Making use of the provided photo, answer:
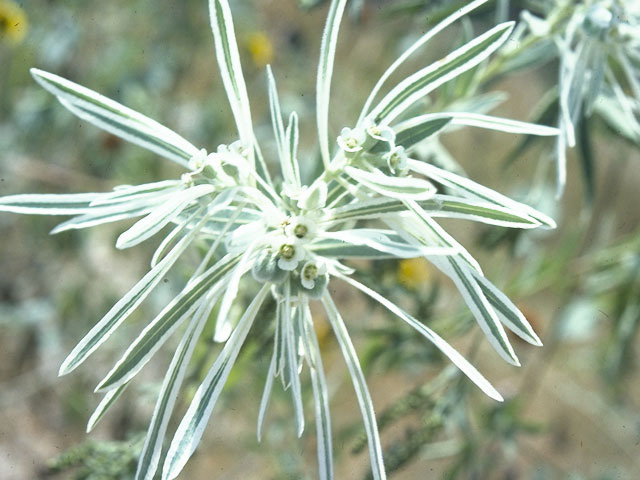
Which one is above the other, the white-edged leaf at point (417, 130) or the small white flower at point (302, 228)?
the white-edged leaf at point (417, 130)

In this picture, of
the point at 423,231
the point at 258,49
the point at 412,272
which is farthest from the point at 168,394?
the point at 258,49

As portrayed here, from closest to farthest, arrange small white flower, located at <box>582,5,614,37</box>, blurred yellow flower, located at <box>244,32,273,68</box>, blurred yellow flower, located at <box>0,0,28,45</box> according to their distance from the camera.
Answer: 1. small white flower, located at <box>582,5,614,37</box>
2. blurred yellow flower, located at <box>0,0,28,45</box>
3. blurred yellow flower, located at <box>244,32,273,68</box>

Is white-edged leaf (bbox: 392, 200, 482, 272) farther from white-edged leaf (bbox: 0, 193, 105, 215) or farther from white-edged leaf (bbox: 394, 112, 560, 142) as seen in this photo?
white-edged leaf (bbox: 0, 193, 105, 215)

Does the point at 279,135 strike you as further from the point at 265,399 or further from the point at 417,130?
the point at 265,399

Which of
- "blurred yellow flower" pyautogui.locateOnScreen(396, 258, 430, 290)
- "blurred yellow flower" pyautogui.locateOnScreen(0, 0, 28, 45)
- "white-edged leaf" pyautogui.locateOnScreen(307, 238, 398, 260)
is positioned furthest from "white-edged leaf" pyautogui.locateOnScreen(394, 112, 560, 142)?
"blurred yellow flower" pyautogui.locateOnScreen(0, 0, 28, 45)

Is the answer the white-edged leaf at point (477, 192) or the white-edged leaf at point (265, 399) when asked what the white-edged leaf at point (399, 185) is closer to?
the white-edged leaf at point (477, 192)

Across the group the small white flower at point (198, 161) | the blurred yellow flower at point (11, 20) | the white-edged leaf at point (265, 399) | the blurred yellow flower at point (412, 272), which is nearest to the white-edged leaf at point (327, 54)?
the small white flower at point (198, 161)
